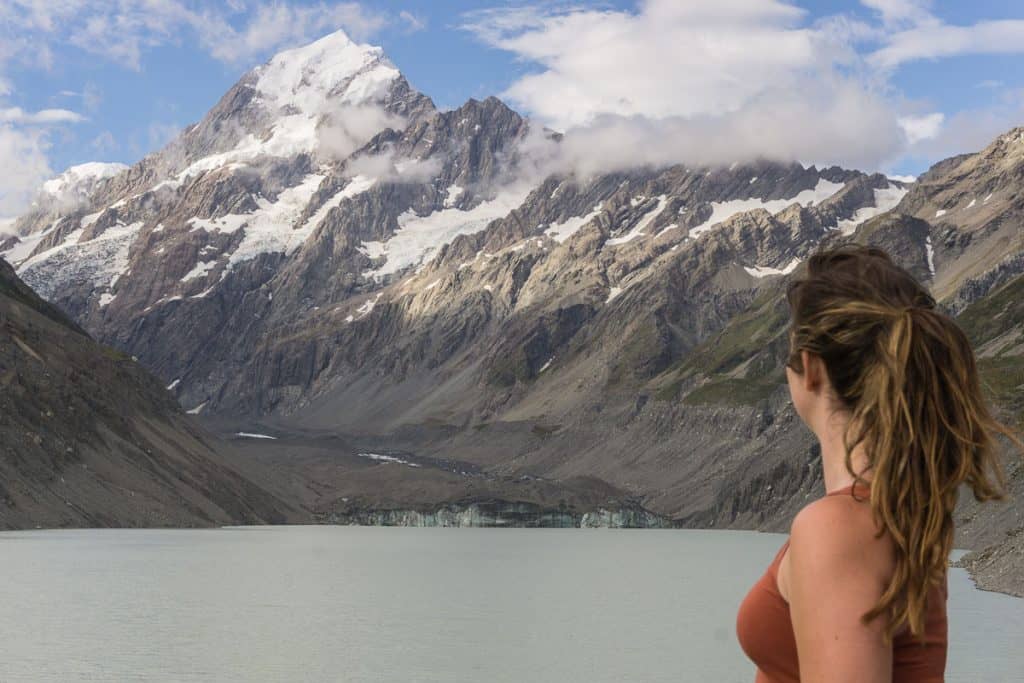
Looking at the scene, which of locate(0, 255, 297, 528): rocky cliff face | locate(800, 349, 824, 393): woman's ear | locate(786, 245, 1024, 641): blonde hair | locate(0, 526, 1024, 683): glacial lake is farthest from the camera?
locate(0, 255, 297, 528): rocky cliff face

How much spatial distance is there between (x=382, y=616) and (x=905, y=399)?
Answer: 56735 millimetres

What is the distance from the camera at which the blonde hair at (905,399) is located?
454cm

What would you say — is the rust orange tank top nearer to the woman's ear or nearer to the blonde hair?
the blonde hair

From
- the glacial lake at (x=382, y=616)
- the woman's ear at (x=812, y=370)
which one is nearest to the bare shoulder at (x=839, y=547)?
the woman's ear at (x=812, y=370)

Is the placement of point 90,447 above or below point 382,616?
above

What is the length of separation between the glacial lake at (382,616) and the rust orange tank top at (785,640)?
37206 millimetres

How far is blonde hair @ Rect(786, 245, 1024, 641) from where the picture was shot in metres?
4.54

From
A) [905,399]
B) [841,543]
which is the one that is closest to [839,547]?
[841,543]

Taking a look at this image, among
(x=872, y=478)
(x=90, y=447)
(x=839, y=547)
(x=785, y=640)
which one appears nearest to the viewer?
(x=839, y=547)

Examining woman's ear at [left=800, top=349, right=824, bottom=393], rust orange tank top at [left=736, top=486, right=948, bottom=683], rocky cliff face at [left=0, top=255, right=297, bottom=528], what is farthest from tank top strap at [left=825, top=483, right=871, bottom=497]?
rocky cliff face at [left=0, top=255, right=297, bottom=528]

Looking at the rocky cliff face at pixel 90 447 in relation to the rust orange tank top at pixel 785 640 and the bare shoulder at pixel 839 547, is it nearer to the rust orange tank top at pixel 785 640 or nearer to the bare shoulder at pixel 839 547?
the rust orange tank top at pixel 785 640

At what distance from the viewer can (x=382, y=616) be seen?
196 ft

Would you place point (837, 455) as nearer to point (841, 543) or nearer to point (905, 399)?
point (905, 399)

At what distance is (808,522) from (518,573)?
9021cm
